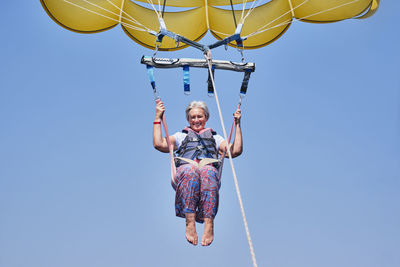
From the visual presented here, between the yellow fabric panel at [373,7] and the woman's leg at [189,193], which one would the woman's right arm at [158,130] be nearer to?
the woman's leg at [189,193]

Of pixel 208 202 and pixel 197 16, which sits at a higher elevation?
pixel 197 16

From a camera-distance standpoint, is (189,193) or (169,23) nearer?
(189,193)

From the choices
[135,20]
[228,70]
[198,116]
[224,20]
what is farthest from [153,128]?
[224,20]

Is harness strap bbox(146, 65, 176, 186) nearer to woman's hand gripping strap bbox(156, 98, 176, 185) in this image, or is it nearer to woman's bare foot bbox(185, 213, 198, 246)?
woman's hand gripping strap bbox(156, 98, 176, 185)

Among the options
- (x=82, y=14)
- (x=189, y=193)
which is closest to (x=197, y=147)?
(x=189, y=193)

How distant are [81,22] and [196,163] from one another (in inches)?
134

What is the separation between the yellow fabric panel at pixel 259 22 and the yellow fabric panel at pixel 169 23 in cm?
22

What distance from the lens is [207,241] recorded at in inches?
192

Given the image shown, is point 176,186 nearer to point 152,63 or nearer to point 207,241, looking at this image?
point 207,241

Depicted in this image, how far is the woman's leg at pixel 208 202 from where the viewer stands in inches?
193

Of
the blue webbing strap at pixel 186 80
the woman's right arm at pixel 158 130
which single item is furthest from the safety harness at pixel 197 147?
the blue webbing strap at pixel 186 80

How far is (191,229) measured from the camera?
4883 mm

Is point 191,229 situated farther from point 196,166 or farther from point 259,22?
point 259,22

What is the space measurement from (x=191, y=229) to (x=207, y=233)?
17 cm
